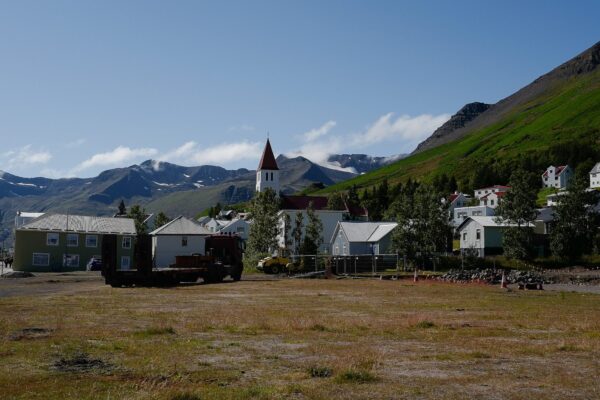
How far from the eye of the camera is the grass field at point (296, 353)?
10.8 m

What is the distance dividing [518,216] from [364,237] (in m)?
22.8

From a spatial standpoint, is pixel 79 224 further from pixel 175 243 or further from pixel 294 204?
pixel 294 204

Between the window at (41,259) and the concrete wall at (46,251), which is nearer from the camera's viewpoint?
the concrete wall at (46,251)

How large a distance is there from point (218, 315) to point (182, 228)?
6082cm

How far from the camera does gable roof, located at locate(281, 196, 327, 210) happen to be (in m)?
143

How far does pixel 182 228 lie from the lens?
3282 inches

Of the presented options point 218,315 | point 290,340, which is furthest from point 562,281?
point 290,340

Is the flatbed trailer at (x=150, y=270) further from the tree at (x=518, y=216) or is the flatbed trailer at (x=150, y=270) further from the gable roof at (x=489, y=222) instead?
the gable roof at (x=489, y=222)

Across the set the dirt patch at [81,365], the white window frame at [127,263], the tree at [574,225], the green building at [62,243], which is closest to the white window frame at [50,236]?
the green building at [62,243]

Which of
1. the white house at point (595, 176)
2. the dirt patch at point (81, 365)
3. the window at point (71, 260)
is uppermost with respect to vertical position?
the white house at point (595, 176)

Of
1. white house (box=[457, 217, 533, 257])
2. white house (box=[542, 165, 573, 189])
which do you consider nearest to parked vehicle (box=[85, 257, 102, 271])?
white house (box=[457, 217, 533, 257])

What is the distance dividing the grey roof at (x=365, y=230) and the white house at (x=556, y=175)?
3848 inches

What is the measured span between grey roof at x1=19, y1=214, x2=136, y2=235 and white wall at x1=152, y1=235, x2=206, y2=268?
12768 millimetres

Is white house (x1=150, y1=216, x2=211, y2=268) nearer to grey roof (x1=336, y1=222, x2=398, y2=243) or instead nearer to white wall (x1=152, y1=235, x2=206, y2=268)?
white wall (x1=152, y1=235, x2=206, y2=268)
